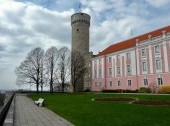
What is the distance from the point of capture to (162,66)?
154 ft

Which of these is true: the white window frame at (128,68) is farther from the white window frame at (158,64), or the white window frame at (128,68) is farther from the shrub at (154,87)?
the white window frame at (158,64)

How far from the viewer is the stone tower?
75625 mm

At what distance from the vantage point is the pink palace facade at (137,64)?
46938 mm

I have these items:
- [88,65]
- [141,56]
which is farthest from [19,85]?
[141,56]

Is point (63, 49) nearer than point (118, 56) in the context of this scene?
No

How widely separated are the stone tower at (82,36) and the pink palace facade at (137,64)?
19.2ft

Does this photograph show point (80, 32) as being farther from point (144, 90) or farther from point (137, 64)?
point (144, 90)

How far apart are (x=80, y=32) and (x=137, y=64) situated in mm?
30212

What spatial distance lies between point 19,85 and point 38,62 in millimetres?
8526

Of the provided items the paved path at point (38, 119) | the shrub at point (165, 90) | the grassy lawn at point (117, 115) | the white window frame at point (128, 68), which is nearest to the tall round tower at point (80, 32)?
the white window frame at point (128, 68)

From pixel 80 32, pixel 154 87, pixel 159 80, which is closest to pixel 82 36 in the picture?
pixel 80 32

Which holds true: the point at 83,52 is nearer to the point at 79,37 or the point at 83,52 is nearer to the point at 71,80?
the point at 79,37

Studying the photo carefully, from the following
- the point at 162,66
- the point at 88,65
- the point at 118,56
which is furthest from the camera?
the point at 88,65

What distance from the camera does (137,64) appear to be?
53.8 metres
